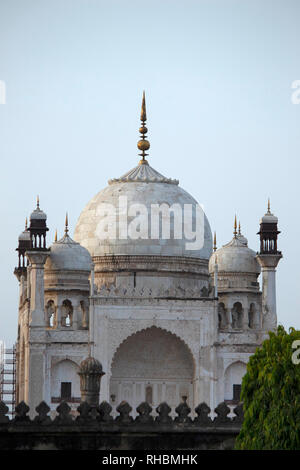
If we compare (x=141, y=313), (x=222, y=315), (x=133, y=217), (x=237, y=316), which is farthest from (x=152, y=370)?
(x=133, y=217)

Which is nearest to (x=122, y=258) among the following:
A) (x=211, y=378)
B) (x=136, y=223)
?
(x=136, y=223)

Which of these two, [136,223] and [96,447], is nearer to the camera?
[96,447]

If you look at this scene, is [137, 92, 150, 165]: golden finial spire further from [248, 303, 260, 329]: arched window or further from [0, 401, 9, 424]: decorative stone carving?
[0, 401, 9, 424]: decorative stone carving

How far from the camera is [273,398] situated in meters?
27.7

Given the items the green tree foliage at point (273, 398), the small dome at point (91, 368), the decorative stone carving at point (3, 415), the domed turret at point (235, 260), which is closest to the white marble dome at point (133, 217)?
the domed turret at point (235, 260)

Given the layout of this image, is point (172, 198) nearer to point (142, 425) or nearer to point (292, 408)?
point (142, 425)

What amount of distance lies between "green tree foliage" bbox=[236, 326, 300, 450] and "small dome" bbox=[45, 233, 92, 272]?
21.8 metres

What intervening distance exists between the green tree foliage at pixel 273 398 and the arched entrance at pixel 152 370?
2138 centimetres

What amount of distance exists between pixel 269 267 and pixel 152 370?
A: 16.7 feet

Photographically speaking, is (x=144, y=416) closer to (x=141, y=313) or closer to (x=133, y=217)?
(x=141, y=313)

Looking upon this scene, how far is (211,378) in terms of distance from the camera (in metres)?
49.1

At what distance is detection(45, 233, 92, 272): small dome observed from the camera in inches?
1980
